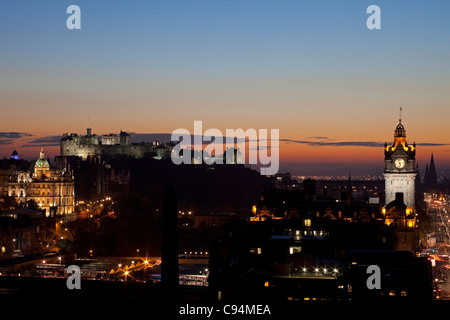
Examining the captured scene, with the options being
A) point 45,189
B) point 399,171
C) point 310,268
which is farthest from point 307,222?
point 45,189

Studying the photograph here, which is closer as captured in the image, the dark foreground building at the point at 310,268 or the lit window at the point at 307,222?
the dark foreground building at the point at 310,268

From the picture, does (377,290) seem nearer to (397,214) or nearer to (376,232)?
(376,232)

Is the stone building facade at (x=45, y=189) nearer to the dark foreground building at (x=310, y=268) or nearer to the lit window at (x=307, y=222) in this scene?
the lit window at (x=307, y=222)

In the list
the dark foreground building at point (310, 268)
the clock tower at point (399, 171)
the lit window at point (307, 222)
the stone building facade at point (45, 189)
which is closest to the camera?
the dark foreground building at point (310, 268)

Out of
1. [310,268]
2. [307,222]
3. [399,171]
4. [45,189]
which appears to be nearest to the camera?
[310,268]

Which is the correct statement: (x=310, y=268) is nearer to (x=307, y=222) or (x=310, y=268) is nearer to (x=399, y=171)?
(x=307, y=222)

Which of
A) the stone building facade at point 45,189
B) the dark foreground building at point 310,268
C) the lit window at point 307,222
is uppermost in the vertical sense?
the stone building facade at point 45,189

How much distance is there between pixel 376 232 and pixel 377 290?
21.9 meters

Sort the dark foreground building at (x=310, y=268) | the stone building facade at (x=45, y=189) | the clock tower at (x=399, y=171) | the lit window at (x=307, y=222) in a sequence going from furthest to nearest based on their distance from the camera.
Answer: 1. the stone building facade at (x=45, y=189)
2. the clock tower at (x=399, y=171)
3. the lit window at (x=307, y=222)
4. the dark foreground building at (x=310, y=268)

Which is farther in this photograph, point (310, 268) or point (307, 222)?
point (307, 222)

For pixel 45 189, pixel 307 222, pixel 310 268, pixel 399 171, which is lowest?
pixel 310 268

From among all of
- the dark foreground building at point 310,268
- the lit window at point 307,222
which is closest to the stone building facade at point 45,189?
the lit window at point 307,222

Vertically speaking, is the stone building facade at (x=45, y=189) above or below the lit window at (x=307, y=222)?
above

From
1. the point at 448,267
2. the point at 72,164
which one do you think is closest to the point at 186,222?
the point at 72,164
